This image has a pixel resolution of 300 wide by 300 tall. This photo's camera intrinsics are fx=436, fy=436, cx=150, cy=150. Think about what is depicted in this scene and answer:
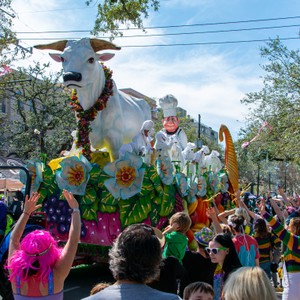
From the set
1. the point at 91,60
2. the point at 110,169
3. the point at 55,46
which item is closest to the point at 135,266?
the point at 110,169

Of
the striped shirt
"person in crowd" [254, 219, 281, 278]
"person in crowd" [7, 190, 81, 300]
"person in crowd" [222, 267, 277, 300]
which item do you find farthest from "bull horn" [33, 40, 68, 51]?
"person in crowd" [222, 267, 277, 300]

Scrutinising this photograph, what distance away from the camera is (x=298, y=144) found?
17.0m

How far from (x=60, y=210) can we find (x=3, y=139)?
22686mm

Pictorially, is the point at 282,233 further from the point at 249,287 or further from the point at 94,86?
the point at 94,86

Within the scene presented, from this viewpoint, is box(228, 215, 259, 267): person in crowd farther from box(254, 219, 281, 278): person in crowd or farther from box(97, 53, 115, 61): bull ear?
box(97, 53, 115, 61): bull ear

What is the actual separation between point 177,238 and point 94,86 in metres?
5.28

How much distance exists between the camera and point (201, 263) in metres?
4.76

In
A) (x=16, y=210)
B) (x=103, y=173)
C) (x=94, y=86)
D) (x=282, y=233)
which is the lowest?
(x=282, y=233)

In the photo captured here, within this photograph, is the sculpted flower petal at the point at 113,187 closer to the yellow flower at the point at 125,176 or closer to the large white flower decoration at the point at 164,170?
the yellow flower at the point at 125,176

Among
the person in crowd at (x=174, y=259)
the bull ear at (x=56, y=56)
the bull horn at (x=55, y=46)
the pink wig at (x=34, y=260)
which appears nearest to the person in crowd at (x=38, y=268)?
the pink wig at (x=34, y=260)

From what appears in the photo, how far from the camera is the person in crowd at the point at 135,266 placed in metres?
2.34

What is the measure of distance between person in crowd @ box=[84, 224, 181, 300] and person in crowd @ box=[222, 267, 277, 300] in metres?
0.31

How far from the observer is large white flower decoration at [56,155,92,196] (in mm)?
8328

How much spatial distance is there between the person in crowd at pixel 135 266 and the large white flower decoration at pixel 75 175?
5.92 m
